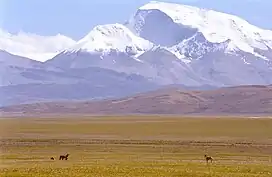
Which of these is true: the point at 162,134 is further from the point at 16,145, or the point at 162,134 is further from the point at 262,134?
the point at 16,145

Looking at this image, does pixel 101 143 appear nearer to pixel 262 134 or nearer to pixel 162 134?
pixel 162 134

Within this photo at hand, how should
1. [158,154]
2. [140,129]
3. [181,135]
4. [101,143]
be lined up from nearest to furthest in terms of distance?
1. [158,154]
2. [101,143]
3. [181,135]
4. [140,129]

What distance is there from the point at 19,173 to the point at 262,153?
34.6 m

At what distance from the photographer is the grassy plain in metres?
41.9

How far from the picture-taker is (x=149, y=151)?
69.6 meters

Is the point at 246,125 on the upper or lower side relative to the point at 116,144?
upper

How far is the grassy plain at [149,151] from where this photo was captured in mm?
41853

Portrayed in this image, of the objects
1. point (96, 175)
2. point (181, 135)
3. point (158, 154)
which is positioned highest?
point (181, 135)

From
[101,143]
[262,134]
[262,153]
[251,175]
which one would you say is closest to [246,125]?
[262,134]

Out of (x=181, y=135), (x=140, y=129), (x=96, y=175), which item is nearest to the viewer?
(x=96, y=175)

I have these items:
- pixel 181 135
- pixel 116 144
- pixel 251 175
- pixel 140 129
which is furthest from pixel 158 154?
pixel 140 129

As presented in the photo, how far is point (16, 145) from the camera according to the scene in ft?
247

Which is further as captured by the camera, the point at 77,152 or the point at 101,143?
the point at 101,143

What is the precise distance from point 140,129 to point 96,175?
71.6 meters
